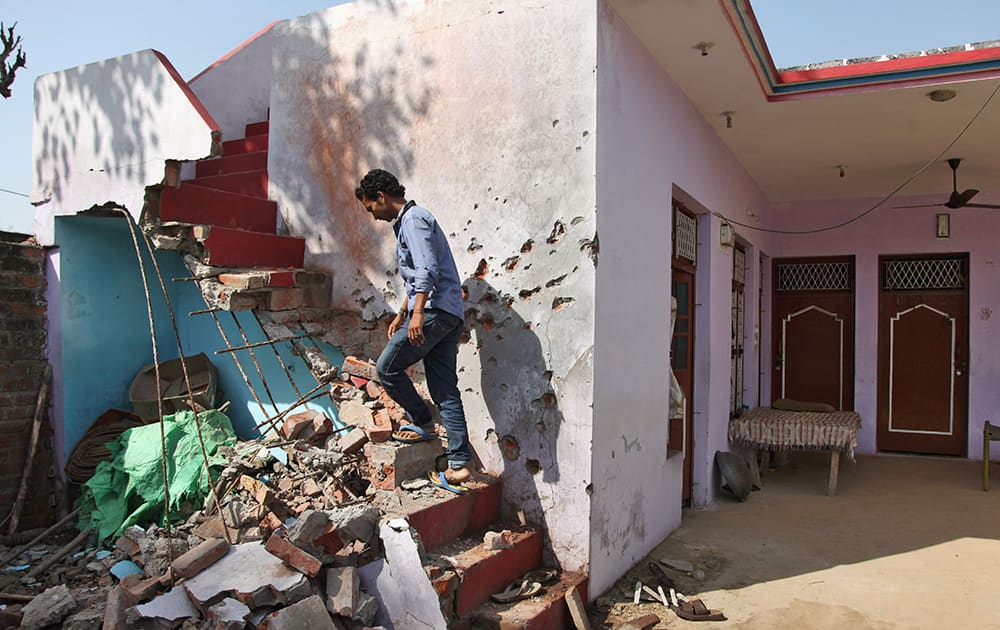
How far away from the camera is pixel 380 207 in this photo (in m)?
3.85

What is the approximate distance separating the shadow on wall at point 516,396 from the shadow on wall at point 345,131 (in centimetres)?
66

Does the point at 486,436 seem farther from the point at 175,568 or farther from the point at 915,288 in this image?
the point at 915,288

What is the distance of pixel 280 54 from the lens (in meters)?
4.95

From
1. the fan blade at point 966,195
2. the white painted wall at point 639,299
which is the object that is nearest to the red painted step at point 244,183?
the white painted wall at point 639,299

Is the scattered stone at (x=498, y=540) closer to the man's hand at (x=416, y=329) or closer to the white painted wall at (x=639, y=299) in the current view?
the white painted wall at (x=639, y=299)

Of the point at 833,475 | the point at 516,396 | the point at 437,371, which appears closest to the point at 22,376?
the point at 437,371

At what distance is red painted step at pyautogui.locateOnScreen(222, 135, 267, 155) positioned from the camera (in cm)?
548

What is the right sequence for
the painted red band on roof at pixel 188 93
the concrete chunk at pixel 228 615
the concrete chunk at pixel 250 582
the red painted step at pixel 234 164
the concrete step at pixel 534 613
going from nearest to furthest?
1. the concrete chunk at pixel 228 615
2. the concrete chunk at pixel 250 582
3. the concrete step at pixel 534 613
4. the painted red band on roof at pixel 188 93
5. the red painted step at pixel 234 164

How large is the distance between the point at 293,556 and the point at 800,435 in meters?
5.41

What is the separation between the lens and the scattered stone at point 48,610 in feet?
9.91

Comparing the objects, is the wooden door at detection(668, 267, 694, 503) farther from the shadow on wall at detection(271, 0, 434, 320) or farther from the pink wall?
the pink wall

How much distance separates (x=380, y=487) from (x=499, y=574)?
2.57 ft

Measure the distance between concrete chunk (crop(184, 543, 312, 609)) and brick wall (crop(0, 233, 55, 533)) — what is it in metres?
3.01

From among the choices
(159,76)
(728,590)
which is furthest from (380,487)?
(159,76)
